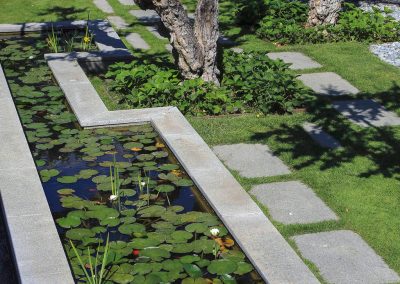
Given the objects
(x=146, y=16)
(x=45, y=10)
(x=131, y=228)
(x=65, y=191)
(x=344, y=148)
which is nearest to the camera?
(x=131, y=228)

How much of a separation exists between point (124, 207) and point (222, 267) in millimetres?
1359

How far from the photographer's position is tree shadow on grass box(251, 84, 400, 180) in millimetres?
7828

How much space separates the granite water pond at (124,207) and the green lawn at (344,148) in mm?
649

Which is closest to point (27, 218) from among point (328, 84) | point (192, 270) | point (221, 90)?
point (192, 270)

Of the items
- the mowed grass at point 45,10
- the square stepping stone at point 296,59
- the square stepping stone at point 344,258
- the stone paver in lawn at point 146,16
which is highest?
the square stepping stone at point 344,258

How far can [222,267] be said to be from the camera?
231 inches

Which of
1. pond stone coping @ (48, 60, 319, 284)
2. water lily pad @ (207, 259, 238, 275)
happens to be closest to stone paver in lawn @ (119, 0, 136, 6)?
pond stone coping @ (48, 60, 319, 284)

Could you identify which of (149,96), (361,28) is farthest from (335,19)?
(149,96)

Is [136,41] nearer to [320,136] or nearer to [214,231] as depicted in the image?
[320,136]

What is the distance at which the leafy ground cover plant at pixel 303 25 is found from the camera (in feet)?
40.1

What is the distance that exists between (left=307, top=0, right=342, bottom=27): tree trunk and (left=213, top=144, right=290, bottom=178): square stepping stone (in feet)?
15.2

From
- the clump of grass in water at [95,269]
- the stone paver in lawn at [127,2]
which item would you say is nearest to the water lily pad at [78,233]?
the clump of grass in water at [95,269]

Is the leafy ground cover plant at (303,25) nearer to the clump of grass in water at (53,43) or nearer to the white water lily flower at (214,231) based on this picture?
the clump of grass in water at (53,43)

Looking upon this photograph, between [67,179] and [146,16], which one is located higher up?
[67,179]
